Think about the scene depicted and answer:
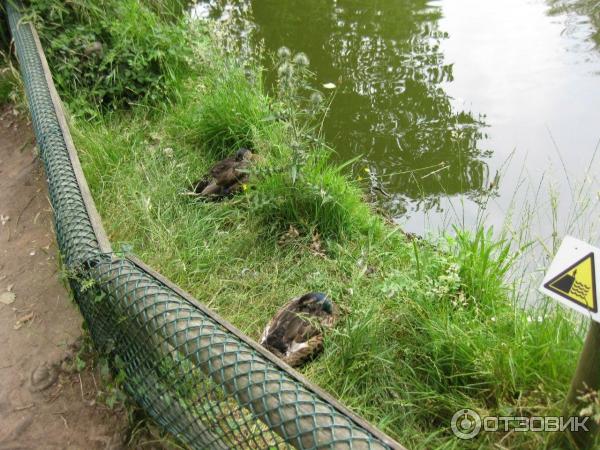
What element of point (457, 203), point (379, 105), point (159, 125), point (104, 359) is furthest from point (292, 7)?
point (104, 359)

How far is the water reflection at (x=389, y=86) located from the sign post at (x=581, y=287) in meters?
2.47

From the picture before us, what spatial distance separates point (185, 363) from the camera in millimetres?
1851

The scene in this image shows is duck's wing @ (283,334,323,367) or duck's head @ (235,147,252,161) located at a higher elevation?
duck's head @ (235,147,252,161)

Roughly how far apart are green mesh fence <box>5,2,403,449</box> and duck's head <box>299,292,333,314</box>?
78 cm

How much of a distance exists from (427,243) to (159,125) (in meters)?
2.60

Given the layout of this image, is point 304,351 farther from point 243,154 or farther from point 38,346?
point 243,154

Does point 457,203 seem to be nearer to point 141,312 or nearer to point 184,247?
point 184,247

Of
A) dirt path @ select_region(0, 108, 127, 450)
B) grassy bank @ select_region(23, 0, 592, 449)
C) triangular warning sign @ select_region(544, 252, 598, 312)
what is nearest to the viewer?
triangular warning sign @ select_region(544, 252, 598, 312)

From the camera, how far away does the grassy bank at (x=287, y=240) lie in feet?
→ 7.17

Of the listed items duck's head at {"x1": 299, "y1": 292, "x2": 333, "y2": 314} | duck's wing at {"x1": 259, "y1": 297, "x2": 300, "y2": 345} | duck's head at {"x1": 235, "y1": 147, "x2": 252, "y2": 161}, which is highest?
duck's head at {"x1": 235, "y1": 147, "x2": 252, "y2": 161}

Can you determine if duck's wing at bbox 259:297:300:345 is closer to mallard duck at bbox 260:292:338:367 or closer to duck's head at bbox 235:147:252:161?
mallard duck at bbox 260:292:338:367

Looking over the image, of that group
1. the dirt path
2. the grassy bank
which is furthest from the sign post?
the dirt path

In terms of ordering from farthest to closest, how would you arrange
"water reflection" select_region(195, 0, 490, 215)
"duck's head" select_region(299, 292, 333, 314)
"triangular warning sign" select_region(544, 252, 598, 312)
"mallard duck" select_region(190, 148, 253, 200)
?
1. "water reflection" select_region(195, 0, 490, 215)
2. "mallard duck" select_region(190, 148, 253, 200)
3. "duck's head" select_region(299, 292, 333, 314)
4. "triangular warning sign" select_region(544, 252, 598, 312)

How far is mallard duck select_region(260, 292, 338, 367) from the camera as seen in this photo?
251cm
